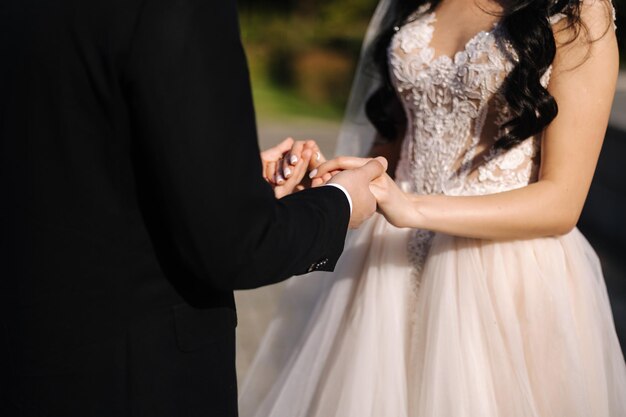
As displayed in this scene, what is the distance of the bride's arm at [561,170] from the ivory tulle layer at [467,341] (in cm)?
19

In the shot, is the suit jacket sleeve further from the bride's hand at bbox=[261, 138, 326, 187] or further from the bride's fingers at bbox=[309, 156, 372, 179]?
the bride's hand at bbox=[261, 138, 326, 187]

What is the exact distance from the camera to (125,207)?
149cm

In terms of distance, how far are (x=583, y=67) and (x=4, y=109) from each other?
1.46m

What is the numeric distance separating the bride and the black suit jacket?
74 cm

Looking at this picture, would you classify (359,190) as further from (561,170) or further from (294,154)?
(561,170)

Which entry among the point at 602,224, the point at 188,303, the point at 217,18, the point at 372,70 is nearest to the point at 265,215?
the point at 188,303

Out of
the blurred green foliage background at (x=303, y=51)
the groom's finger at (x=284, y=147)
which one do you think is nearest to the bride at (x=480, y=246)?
the groom's finger at (x=284, y=147)

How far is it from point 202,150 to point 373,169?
785 millimetres

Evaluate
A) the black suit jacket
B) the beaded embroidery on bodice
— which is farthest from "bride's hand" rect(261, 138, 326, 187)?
the black suit jacket

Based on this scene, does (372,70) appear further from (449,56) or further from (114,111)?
(114,111)

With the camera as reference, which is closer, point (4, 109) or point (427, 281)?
point (4, 109)

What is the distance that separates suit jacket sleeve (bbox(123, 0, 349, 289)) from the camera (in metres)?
1.35

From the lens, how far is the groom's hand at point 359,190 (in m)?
1.88

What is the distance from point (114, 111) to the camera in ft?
4.63
